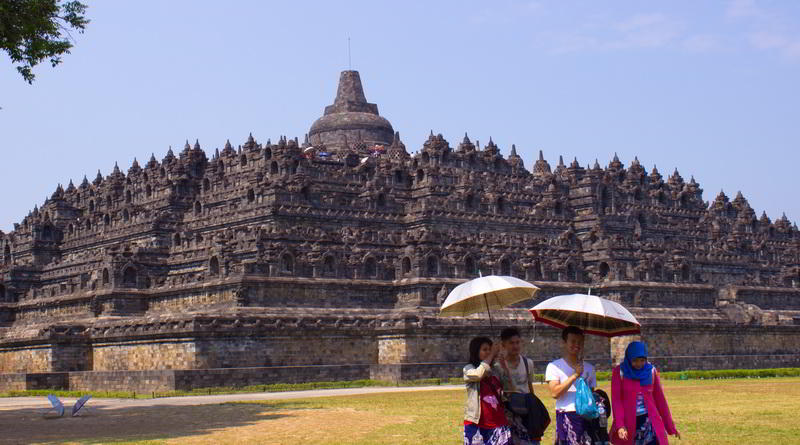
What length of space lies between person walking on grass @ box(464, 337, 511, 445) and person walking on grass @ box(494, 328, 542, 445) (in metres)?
0.12

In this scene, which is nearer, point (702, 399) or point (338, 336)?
point (702, 399)

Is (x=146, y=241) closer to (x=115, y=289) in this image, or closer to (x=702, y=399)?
(x=115, y=289)

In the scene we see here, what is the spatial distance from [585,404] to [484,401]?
Result: 181 cm

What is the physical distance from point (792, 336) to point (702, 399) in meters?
50.2

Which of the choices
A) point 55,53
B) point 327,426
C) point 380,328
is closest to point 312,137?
point 380,328

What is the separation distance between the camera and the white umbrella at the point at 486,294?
24719 millimetres

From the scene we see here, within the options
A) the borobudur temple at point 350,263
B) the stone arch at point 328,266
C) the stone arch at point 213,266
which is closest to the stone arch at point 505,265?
the borobudur temple at point 350,263

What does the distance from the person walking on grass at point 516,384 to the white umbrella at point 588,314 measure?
3.75ft

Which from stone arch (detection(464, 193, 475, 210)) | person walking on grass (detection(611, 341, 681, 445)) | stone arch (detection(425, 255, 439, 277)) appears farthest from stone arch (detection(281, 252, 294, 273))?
person walking on grass (detection(611, 341, 681, 445))

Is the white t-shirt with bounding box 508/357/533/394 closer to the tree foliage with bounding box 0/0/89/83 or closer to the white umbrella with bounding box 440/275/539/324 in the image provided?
the white umbrella with bounding box 440/275/539/324

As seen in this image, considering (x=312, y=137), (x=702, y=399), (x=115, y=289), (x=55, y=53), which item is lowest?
(x=702, y=399)

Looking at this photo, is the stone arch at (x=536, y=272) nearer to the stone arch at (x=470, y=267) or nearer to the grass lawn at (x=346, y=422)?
the stone arch at (x=470, y=267)

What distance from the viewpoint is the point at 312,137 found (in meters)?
122

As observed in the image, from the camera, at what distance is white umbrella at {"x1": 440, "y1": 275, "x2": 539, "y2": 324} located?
2472 cm
